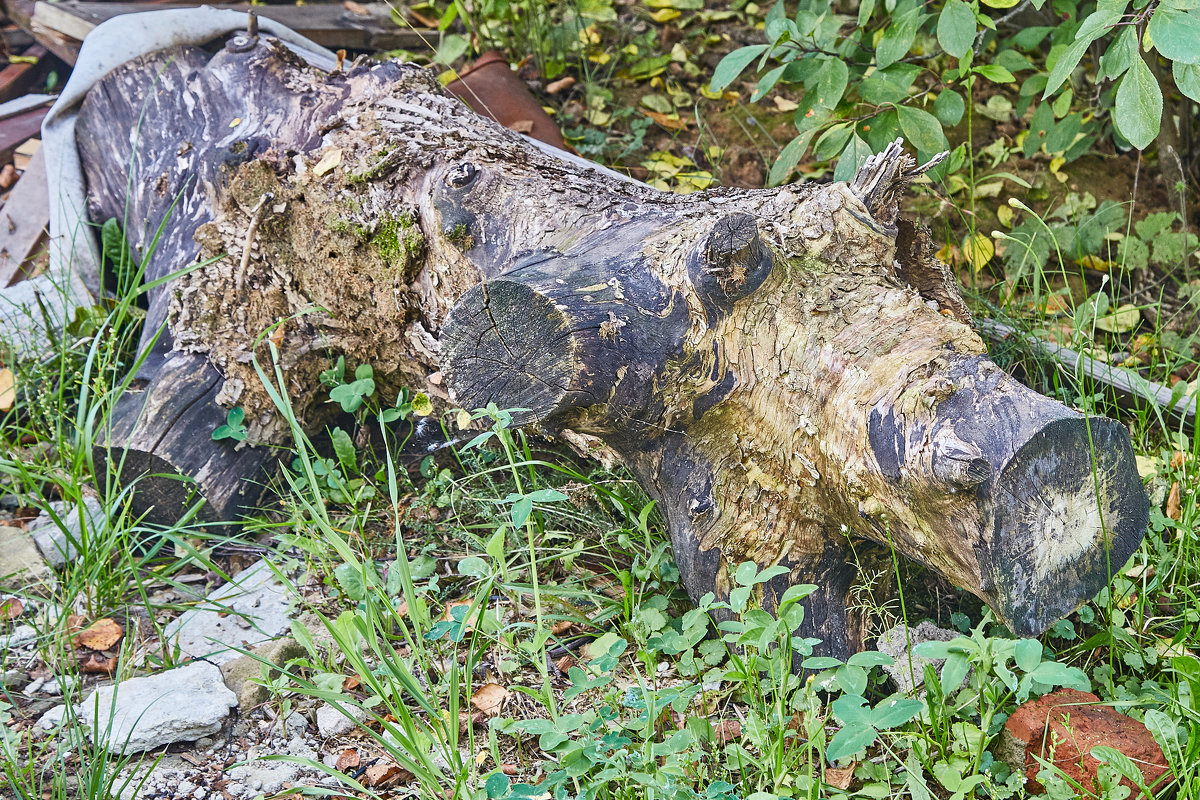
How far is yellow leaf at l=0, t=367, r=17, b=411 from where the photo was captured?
284 cm

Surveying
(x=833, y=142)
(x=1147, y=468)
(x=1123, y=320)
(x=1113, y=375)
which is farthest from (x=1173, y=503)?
(x=833, y=142)

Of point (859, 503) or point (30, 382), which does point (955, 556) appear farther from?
point (30, 382)

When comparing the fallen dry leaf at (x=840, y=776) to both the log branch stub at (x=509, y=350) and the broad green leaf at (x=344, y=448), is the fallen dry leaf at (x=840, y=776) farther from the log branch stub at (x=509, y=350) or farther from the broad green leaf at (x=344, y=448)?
the broad green leaf at (x=344, y=448)

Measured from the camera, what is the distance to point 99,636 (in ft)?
7.12

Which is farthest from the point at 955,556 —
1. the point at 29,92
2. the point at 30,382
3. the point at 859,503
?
the point at 29,92

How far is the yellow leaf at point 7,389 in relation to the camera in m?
2.84

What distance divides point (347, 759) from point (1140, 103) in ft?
6.55

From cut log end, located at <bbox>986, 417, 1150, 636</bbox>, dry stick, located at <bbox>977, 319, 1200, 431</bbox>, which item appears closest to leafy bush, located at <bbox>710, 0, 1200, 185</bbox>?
dry stick, located at <bbox>977, 319, 1200, 431</bbox>

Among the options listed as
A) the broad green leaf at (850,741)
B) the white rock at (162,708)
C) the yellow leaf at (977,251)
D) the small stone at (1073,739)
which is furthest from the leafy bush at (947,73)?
the white rock at (162,708)

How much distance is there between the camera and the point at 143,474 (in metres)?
2.42

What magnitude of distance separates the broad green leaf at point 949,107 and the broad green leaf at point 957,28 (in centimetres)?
37

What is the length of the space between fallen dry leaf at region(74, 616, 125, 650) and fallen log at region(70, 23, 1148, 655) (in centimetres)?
40

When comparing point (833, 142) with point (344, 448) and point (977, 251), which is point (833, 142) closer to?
point (977, 251)

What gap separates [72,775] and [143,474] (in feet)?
2.76
